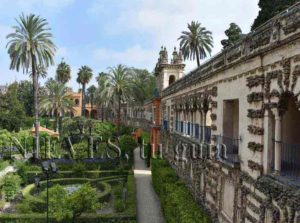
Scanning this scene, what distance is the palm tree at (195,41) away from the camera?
4838cm

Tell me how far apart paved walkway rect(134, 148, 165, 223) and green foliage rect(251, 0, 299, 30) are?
588 inches

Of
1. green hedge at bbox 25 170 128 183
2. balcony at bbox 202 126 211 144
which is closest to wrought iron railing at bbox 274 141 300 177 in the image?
balcony at bbox 202 126 211 144

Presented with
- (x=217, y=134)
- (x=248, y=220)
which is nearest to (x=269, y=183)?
(x=248, y=220)

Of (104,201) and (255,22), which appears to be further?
(255,22)

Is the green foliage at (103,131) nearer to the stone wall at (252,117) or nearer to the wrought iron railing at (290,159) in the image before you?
the stone wall at (252,117)

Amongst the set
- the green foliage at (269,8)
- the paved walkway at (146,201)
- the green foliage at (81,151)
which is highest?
the green foliage at (269,8)

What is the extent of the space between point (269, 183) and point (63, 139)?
38.8 meters

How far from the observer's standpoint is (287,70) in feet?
27.5

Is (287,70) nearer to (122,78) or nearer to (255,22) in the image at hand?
(255,22)

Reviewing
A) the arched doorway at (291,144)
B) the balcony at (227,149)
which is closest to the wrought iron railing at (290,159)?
the arched doorway at (291,144)

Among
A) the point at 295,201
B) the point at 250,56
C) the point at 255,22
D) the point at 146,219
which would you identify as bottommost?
the point at 146,219

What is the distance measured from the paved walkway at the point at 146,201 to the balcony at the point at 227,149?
8019 mm

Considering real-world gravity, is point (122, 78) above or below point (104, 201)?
above

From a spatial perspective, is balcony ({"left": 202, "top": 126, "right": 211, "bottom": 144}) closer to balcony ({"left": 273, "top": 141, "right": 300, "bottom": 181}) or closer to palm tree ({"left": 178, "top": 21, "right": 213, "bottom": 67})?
balcony ({"left": 273, "top": 141, "right": 300, "bottom": 181})
